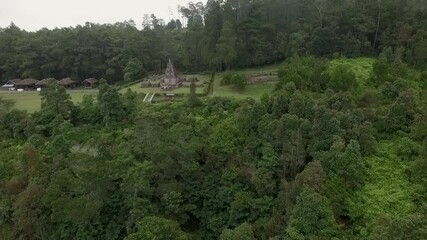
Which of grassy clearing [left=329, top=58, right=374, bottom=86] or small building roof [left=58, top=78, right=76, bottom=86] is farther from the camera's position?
small building roof [left=58, top=78, right=76, bottom=86]

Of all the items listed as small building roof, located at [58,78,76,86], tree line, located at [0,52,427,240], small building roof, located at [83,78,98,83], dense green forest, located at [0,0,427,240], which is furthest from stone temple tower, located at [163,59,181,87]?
small building roof, located at [58,78,76,86]

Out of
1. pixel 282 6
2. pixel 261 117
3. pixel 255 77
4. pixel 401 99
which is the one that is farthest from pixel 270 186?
pixel 282 6

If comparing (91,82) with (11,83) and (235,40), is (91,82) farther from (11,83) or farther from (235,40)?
(235,40)

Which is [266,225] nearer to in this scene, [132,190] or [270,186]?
[270,186]

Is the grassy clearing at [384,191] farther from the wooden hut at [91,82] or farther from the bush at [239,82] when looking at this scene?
the wooden hut at [91,82]

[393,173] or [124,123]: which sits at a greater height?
[124,123]

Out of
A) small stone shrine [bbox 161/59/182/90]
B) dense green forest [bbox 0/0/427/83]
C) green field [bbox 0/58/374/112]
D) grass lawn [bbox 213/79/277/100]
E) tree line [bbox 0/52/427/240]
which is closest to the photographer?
tree line [bbox 0/52/427/240]

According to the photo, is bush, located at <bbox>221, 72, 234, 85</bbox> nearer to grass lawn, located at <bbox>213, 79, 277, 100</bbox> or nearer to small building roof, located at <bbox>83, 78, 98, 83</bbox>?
grass lawn, located at <bbox>213, 79, 277, 100</bbox>
